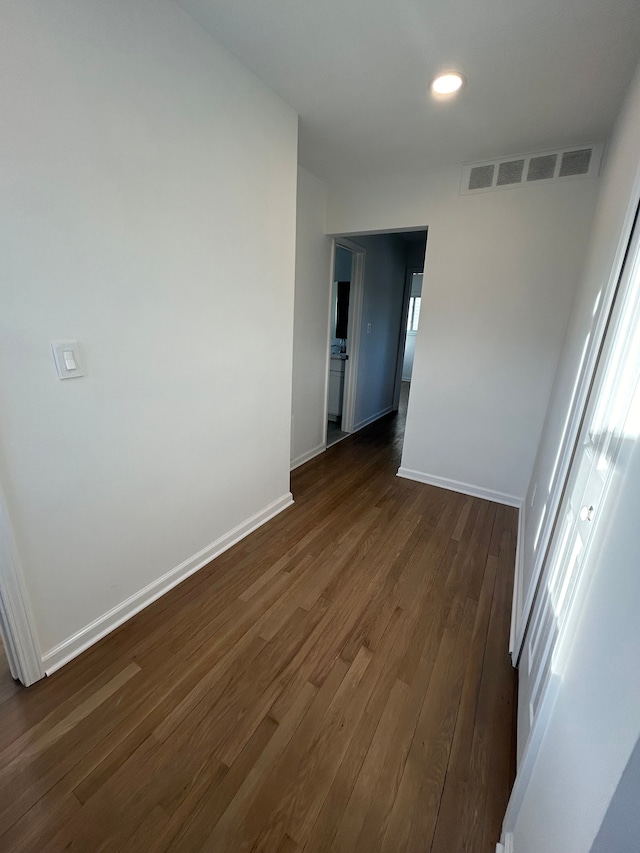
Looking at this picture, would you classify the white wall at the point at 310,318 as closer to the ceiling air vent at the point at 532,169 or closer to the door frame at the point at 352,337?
the door frame at the point at 352,337

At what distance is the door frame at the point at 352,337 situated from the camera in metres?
3.72

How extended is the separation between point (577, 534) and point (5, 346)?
1837 mm

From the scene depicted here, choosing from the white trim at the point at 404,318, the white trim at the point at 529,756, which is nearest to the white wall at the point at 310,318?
the white trim at the point at 404,318

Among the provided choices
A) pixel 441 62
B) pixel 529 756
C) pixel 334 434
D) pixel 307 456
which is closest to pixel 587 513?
pixel 529 756

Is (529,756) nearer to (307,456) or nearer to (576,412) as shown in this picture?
(576,412)

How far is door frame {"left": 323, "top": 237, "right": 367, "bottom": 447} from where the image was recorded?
12.2 ft

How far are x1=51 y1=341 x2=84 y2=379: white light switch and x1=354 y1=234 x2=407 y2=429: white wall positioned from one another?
10.8ft

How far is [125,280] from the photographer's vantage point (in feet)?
4.72

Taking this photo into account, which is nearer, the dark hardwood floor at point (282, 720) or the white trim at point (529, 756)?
the white trim at point (529, 756)

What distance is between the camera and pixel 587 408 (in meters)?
1.21

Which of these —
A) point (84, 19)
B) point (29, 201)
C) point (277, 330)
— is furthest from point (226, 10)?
point (277, 330)

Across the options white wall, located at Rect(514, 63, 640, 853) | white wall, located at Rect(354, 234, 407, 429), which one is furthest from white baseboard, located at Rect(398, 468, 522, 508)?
white wall, located at Rect(514, 63, 640, 853)

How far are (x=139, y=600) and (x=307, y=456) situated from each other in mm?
2165

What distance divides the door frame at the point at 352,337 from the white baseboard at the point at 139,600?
185 centimetres
